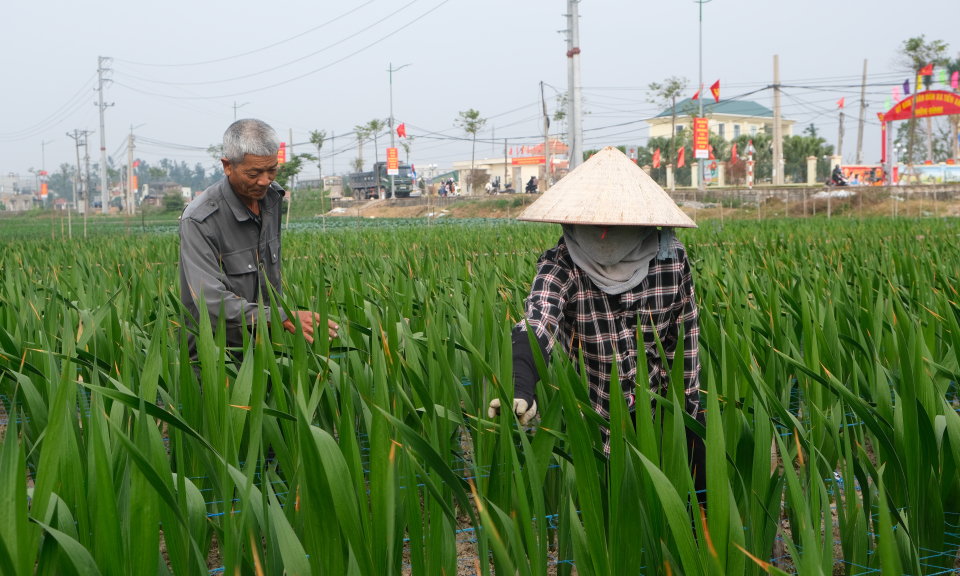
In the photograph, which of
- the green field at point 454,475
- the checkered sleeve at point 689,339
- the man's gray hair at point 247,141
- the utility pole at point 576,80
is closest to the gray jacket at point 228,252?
the man's gray hair at point 247,141

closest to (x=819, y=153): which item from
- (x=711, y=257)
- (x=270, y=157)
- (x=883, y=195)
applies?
(x=883, y=195)

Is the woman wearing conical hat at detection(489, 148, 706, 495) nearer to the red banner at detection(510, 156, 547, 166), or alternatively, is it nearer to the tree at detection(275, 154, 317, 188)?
the tree at detection(275, 154, 317, 188)

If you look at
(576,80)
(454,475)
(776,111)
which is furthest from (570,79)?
(776,111)

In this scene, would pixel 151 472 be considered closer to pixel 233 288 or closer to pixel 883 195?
pixel 233 288

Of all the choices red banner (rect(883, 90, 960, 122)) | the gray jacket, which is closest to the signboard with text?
red banner (rect(883, 90, 960, 122))

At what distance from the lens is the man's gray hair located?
2.10 m

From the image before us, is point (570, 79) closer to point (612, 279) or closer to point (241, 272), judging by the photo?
point (241, 272)

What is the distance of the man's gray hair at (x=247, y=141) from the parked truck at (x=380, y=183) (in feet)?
103

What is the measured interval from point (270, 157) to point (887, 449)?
1.69 metres

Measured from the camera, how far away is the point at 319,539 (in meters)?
0.96

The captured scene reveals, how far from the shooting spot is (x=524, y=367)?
147 centimetres

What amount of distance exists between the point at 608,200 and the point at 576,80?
1101cm

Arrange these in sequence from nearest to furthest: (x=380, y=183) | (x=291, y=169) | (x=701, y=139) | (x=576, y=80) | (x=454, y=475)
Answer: (x=454, y=475) → (x=576, y=80) → (x=701, y=139) → (x=291, y=169) → (x=380, y=183)

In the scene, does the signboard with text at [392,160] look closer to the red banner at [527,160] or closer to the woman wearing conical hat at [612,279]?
the red banner at [527,160]
